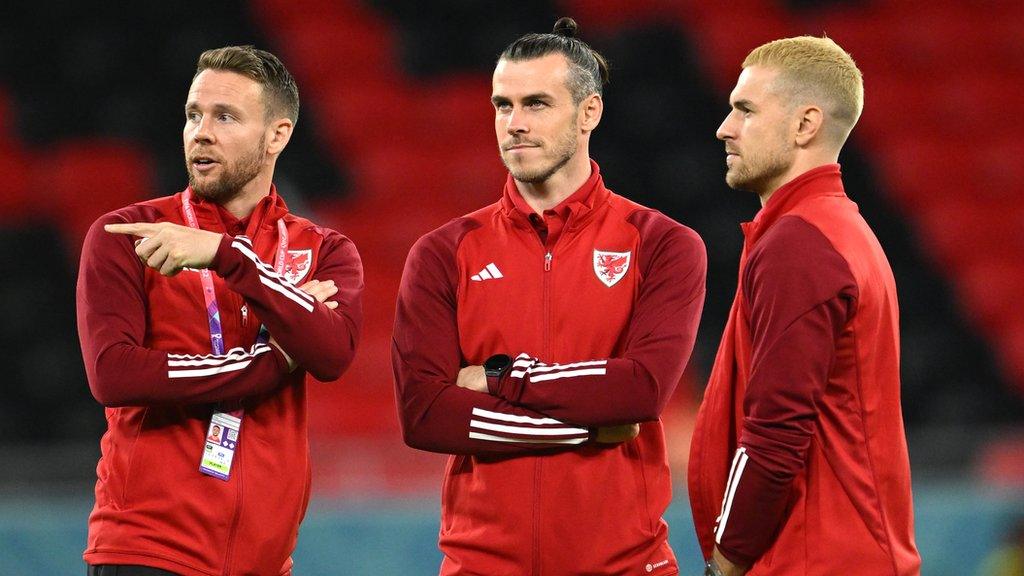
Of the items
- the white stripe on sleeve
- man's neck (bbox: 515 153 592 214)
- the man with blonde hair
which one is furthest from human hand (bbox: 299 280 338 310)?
the white stripe on sleeve

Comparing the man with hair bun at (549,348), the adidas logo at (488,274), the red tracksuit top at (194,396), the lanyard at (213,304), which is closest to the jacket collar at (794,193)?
the man with hair bun at (549,348)

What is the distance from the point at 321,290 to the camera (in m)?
3.28

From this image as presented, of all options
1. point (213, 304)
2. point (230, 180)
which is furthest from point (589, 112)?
point (213, 304)

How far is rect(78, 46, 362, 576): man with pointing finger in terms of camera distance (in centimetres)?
307

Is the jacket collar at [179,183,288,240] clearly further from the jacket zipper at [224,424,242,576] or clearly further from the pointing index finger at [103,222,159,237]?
the jacket zipper at [224,424,242,576]

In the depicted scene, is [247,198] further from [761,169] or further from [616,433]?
[761,169]

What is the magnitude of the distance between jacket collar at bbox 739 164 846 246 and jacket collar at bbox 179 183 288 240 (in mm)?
1144

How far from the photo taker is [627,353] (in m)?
3.12

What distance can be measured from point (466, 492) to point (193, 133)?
1037 millimetres

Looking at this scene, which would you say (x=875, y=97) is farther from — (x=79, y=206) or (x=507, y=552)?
(x=507, y=552)

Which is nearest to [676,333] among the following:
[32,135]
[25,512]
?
[25,512]

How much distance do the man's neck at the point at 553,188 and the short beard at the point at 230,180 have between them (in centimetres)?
62

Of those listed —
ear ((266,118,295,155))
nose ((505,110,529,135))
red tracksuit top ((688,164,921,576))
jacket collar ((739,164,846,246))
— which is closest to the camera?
red tracksuit top ((688,164,921,576))

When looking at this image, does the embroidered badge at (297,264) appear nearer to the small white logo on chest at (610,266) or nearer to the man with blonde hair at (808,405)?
the small white logo on chest at (610,266)
